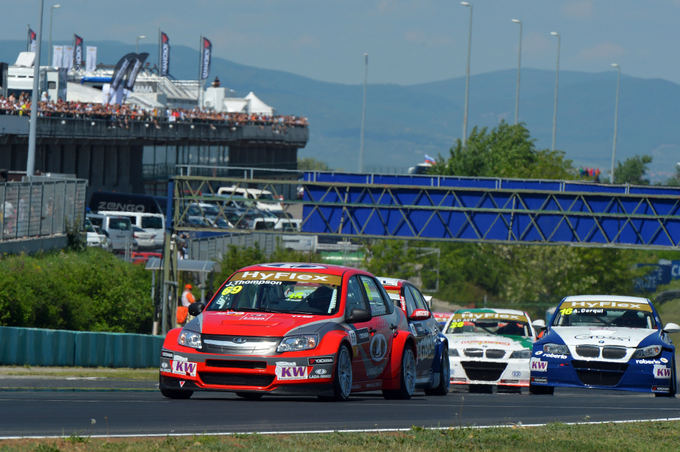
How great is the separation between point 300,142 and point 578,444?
119 metres

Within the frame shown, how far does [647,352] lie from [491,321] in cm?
480

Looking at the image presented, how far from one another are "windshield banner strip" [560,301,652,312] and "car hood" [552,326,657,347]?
0.55 meters

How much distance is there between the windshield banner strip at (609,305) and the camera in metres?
18.2

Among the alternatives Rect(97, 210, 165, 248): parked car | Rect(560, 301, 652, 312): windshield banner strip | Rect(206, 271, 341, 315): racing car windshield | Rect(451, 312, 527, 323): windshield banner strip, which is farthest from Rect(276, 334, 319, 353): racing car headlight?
Rect(97, 210, 165, 248): parked car

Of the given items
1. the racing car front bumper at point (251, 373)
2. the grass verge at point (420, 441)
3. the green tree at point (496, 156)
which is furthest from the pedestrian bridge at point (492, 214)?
the green tree at point (496, 156)

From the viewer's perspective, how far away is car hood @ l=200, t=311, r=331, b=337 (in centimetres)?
1216

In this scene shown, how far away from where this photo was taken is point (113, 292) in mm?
34094

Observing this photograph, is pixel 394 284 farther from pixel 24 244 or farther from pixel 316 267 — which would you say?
pixel 24 244

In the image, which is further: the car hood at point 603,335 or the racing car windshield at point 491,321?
the racing car windshield at point 491,321

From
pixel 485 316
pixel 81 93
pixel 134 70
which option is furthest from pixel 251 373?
A: pixel 81 93

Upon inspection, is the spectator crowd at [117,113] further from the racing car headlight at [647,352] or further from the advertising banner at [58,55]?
the racing car headlight at [647,352]

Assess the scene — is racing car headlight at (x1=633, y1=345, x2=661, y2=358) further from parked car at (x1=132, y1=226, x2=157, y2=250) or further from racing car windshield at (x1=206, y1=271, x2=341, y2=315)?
parked car at (x1=132, y1=226, x2=157, y2=250)

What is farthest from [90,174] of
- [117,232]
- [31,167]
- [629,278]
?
[31,167]

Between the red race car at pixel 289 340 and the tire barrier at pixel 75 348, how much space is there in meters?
9.95
